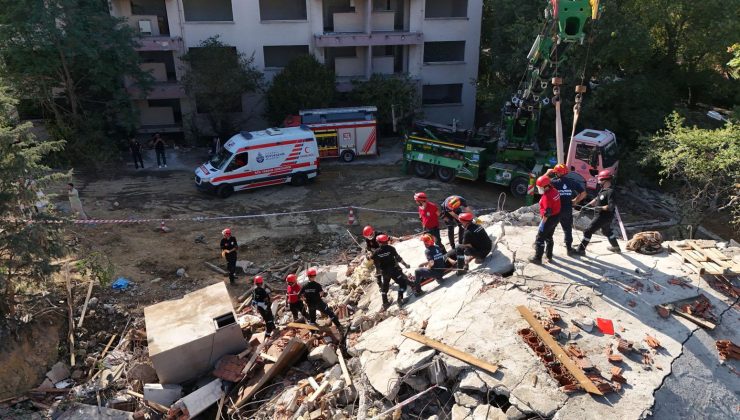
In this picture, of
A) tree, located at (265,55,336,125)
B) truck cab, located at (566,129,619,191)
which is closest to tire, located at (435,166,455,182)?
truck cab, located at (566,129,619,191)

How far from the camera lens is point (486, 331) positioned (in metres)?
8.39

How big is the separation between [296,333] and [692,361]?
6.92m

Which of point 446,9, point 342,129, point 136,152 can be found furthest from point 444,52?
point 136,152

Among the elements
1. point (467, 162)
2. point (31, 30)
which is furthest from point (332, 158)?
point (31, 30)

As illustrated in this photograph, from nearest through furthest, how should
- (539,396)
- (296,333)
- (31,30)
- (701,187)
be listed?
(539,396) < (296,333) < (701,187) < (31,30)

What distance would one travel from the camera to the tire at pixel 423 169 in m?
21.9

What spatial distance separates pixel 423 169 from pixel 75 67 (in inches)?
595

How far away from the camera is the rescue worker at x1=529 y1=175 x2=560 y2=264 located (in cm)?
965

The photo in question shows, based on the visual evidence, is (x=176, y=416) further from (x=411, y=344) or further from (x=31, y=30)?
(x=31, y=30)

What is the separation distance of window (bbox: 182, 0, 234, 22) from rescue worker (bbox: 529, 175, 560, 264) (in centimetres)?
2117

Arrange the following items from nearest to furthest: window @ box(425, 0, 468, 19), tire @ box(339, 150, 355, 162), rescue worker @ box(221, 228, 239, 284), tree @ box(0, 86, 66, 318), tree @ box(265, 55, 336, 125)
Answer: tree @ box(0, 86, 66, 318) → rescue worker @ box(221, 228, 239, 284) → tire @ box(339, 150, 355, 162) → tree @ box(265, 55, 336, 125) → window @ box(425, 0, 468, 19)

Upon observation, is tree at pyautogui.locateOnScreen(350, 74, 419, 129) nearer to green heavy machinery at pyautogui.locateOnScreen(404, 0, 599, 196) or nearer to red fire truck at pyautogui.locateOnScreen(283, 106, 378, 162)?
red fire truck at pyautogui.locateOnScreen(283, 106, 378, 162)

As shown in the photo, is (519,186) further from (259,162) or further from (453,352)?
(453,352)

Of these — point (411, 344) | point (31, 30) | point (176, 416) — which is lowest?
point (176, 416)
